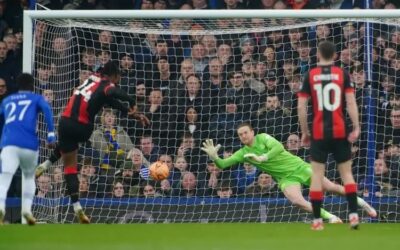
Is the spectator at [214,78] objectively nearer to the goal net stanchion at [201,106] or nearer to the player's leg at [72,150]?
the goal net stanchion at [201,106]

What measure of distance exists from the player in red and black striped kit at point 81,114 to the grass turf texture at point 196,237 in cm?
90

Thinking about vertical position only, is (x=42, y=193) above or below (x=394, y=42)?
below

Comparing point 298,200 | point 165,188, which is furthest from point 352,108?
point 165,188

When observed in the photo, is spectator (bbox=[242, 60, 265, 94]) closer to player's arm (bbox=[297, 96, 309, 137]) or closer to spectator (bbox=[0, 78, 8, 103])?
spectator (bbox=[0, 78, 8, 103])

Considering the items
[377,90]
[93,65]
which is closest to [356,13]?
[377,90]

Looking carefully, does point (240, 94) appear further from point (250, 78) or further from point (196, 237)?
point (196, 237)

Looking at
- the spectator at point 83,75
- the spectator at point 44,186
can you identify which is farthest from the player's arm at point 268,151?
the spectator at point 44,186

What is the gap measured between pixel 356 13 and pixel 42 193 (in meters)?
5.01

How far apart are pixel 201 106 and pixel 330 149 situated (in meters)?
4.60

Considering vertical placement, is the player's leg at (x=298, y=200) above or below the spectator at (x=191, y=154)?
below

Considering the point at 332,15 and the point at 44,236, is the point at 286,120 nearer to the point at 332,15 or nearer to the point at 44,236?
the point at 332,15

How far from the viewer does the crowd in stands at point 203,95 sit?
15125 millimetres

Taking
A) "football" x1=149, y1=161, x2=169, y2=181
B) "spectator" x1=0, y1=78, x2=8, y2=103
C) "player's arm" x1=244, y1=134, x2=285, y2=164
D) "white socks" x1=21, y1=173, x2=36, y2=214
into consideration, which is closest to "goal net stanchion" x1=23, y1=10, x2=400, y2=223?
"spectator" x1=0, y1=78, x2=8, y2=103

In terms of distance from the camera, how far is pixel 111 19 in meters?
14.7
